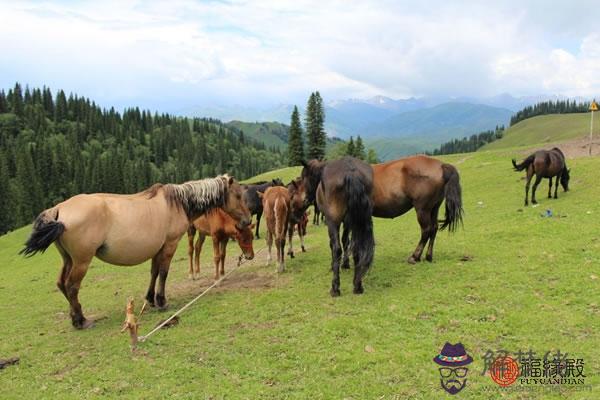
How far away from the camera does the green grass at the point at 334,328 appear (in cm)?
530

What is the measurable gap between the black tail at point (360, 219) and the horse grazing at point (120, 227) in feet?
10.4

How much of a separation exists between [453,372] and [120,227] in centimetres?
639

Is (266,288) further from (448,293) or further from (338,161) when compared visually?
(448,293)

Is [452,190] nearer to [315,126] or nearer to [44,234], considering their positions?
[44,234]

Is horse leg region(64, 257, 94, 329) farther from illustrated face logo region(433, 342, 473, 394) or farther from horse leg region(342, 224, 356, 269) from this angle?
illustrated face logo region(433, 342, 473, 394)

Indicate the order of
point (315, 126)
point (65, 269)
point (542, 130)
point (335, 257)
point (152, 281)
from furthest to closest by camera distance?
point (542, 130)
point (315, 126)
point (152, 281)
point (335, 257)
point (65, 269)

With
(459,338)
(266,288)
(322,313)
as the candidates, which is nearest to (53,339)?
(266,288)

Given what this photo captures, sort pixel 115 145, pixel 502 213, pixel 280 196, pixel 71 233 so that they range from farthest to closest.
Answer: pixel 115 145 < pixel 502 213 < pixel 280 196 < pixel 71 233

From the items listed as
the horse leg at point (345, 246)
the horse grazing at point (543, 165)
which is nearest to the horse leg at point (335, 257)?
the horse leg at point (345, 246)

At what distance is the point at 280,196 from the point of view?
1117cm

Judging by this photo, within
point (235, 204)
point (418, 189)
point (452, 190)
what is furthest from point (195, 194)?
point (452, 190)

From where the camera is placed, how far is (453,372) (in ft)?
17.0

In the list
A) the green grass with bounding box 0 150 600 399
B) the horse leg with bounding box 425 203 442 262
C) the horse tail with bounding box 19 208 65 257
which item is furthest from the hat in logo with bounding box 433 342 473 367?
the horse tail with bounding box 19 208 65 257

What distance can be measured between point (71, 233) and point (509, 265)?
927 centimetres
